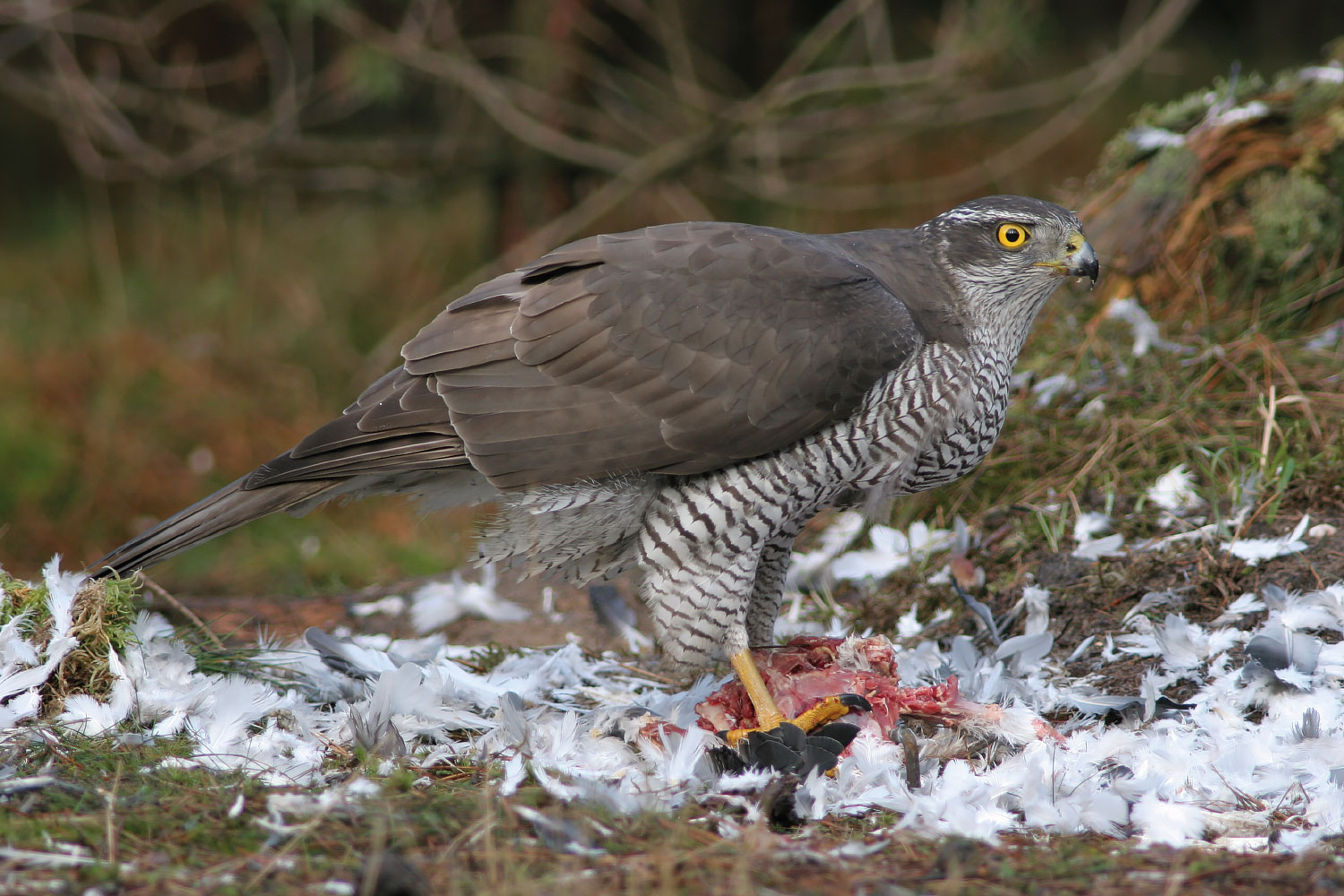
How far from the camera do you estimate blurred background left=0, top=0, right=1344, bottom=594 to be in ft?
22.6

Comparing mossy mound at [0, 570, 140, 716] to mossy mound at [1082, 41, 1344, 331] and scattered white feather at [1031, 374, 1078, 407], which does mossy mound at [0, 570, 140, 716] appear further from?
mossy mound at [1082, 41, 1344, 331]

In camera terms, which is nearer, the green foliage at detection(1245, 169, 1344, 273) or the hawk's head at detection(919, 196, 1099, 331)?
the hawk's head at detection(919, 196, 1099, 331)

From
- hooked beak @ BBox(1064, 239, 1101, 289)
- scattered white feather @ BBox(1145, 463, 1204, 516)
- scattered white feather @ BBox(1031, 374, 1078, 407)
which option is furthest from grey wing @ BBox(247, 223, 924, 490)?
scattered white feather @ BBox(1031, 374, 1078, 407)

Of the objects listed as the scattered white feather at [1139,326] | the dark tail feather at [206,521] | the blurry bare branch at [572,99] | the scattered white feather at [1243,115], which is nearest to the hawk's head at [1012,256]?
the scattered white feather at [1139,326]

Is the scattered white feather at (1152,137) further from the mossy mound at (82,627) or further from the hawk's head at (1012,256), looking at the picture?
the mossy mound at (82,627)

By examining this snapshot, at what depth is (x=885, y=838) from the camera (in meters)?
2.46

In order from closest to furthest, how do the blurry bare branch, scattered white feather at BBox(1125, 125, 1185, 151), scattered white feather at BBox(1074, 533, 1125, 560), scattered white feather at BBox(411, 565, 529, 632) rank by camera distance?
1. scattered white feather at BBox(1074, 533, 1125, 560)
2. scattered white feather at BBox(411, 565, 529, 632)
3. scattered white feather at BBox(1125, 125, 1185, 151)
4. the blurry bare branch

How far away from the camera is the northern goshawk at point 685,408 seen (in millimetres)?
3250

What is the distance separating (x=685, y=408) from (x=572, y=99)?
5.61 m

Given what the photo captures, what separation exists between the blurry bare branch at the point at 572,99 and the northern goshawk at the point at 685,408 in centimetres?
411

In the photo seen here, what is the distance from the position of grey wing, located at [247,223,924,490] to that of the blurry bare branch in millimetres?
4179

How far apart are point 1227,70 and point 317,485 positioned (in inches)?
351

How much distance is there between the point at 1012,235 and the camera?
3543mm

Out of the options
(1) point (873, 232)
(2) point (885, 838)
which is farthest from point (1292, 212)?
(2) point (885, 838)
